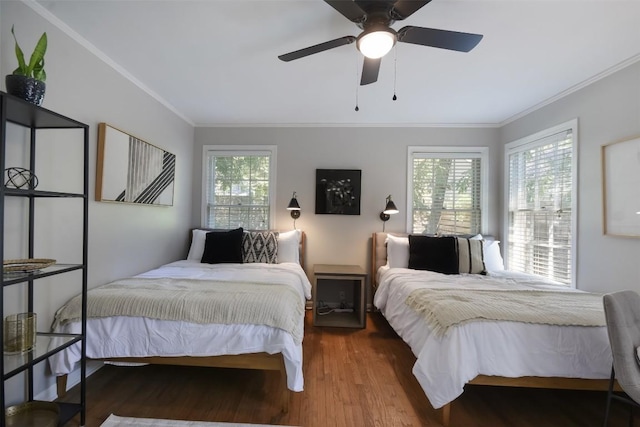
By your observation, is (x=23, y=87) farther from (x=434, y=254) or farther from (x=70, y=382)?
(x=434, y=254)

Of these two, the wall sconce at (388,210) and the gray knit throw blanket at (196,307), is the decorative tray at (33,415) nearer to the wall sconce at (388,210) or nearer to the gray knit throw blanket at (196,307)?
the gray knit throw blanket at (196,307)

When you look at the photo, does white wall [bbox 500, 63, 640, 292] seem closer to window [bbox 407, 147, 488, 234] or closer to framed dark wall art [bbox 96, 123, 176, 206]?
window [bbox 407, 147, 488, 234]

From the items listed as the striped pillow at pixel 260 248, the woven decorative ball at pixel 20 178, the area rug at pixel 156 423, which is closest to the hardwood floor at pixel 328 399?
the area rug at pixel 156 423

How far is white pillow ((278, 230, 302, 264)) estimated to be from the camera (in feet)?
11.1

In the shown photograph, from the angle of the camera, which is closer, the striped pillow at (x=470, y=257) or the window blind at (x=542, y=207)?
the window blind at (x=542, y=207)

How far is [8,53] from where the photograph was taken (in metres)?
1.61

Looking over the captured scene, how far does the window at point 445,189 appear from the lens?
3717 millimetres

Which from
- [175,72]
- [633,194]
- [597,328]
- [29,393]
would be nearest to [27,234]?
[29,393]

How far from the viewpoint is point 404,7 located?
1438 mm

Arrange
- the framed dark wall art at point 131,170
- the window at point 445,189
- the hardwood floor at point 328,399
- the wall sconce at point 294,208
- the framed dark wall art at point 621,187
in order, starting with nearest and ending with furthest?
1. the hardwood floor at point 328,399
2. the framed dark wall art at point 621,187
3. the framed dark wall art at point 131,170
4. the wall sconce at point 294,208
5. the window at point 445,189

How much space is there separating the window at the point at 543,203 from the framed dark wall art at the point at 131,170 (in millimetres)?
4099

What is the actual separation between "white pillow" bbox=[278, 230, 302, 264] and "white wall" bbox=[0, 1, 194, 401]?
1.33 metres

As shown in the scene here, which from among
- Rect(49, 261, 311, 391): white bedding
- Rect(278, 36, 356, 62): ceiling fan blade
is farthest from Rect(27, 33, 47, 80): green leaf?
Rect(49, 261, 311, 391): white bedding

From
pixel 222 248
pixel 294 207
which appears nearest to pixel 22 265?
pixel 222 248
